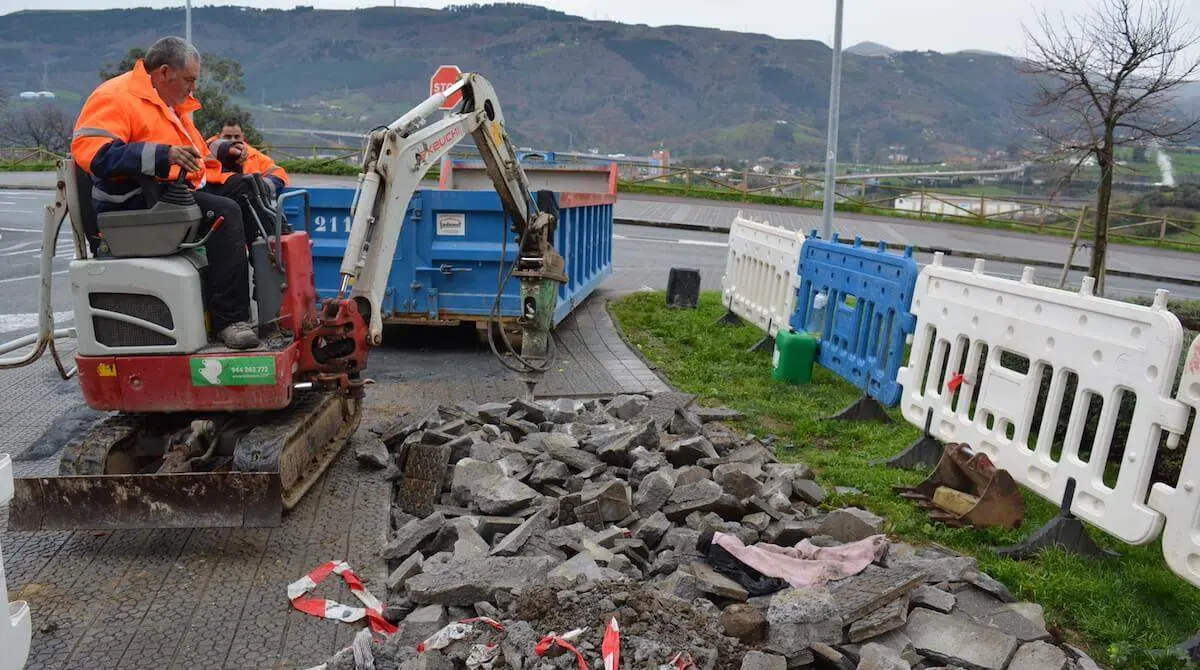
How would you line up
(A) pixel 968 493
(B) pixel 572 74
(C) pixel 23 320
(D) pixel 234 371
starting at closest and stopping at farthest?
1. (D) pixel 234 371
2. (A) pixel 968 493
3. (C) pixel 23 320
4. (B) pixel 572 74

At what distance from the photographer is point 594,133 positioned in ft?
375

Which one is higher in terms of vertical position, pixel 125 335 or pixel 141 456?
pixel 125 335

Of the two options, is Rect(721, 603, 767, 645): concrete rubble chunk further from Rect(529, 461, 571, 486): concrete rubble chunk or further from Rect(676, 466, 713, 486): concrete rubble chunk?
Rect(529, 461, 571, 486): concrete rubble chunk

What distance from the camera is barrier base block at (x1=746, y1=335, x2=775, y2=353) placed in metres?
10.3

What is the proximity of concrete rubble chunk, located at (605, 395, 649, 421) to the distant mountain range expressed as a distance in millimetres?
92281

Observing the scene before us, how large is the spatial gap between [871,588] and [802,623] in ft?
1.61

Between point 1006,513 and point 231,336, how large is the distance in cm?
453

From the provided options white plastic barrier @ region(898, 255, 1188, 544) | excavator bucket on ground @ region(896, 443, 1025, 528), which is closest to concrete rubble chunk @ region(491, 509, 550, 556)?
excavator bucket on ground @ region(896, 443, 1025, 528)

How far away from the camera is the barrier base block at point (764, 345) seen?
405 inches

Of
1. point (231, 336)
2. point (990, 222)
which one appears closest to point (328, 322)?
point (231, 336)

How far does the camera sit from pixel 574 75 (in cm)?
14588

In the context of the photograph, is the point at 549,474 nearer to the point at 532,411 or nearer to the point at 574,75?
the point at 532,411

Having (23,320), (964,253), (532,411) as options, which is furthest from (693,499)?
(964,253)

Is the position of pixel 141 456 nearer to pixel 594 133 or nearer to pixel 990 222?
pixel 990 222
